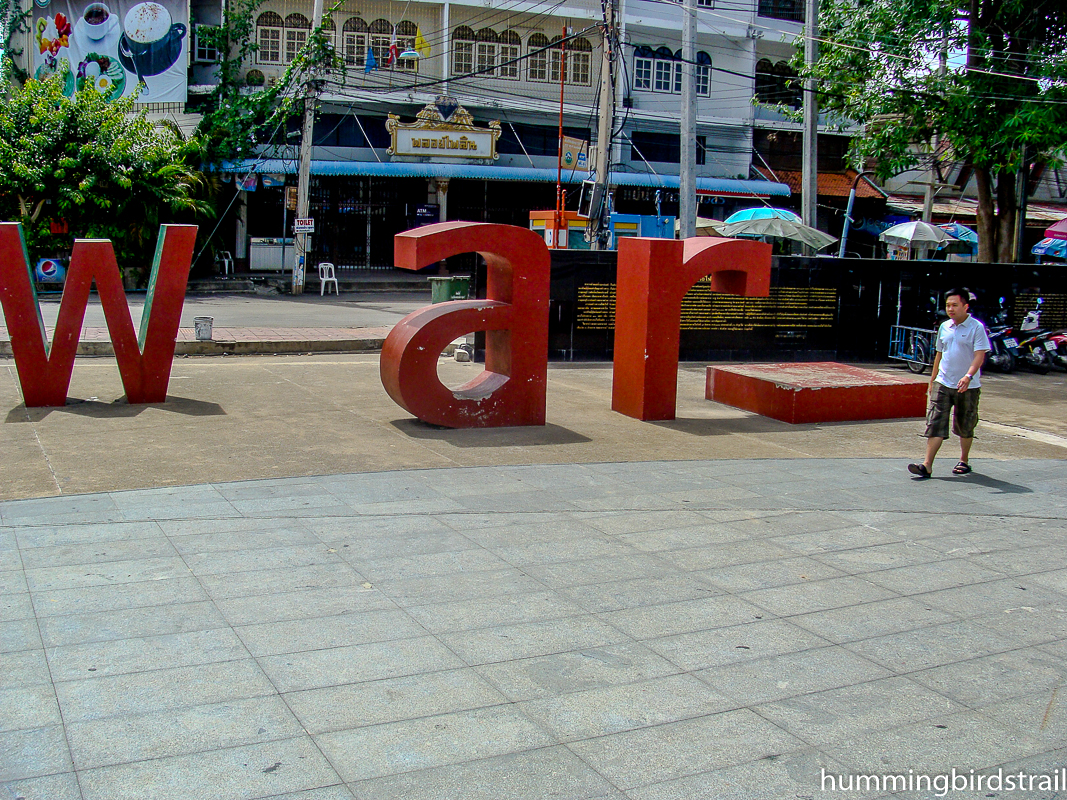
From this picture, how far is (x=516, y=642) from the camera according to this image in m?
4.73

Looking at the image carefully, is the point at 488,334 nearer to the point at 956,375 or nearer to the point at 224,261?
the point at 956,375

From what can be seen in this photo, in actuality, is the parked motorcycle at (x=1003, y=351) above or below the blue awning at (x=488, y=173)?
below

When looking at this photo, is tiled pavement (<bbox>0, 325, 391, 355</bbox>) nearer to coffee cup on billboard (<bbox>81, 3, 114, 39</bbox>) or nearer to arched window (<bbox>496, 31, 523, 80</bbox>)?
coffee cup on billboard (<bbox>81, 3, 114, 39</bbox>)

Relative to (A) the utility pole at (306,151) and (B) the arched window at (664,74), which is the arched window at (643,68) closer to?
(B) the arched window at (664,74)

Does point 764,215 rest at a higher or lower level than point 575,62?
lower

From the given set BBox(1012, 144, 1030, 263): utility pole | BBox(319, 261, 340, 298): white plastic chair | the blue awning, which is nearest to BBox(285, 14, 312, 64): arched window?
the blue awning

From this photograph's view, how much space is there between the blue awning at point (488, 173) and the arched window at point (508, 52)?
2972 mm

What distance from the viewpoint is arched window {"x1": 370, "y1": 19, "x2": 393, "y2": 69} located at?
1179 inches

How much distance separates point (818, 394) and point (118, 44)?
24.0 meters

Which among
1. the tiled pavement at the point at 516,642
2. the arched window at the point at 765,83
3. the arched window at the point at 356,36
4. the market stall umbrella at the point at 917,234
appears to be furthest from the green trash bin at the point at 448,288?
the arched window at the point at 765,83

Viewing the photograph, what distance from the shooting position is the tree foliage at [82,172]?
2248 cm

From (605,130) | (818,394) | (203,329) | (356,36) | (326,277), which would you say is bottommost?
(818,394)

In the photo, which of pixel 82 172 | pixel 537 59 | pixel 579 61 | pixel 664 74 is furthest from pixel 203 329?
pixel 664 74

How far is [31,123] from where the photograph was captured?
22625 millimetres
